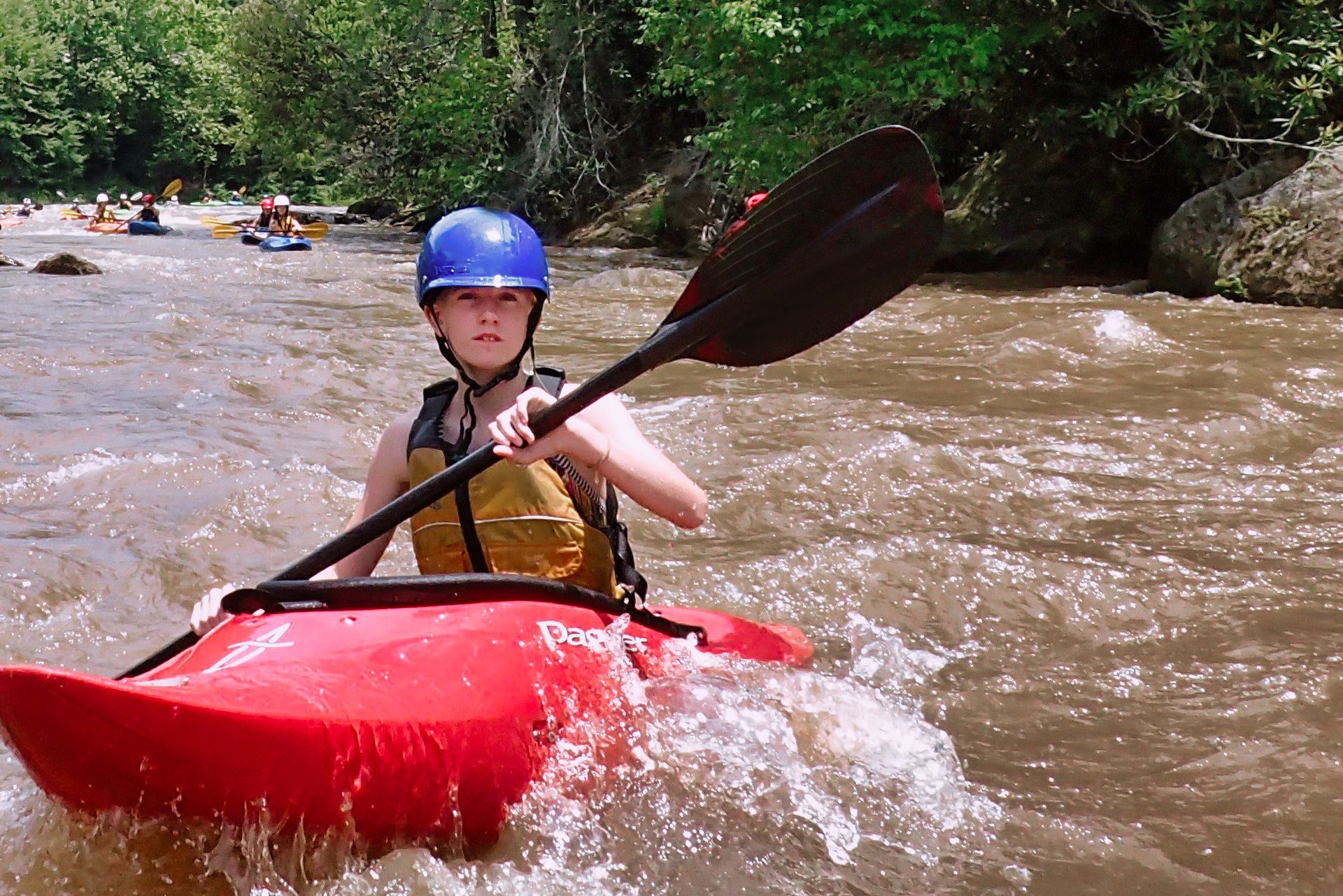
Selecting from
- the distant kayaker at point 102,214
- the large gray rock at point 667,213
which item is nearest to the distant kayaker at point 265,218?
the distant kayaker at point 102,214

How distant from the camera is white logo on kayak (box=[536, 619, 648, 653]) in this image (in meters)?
2.13

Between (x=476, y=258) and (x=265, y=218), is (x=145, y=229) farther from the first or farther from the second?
(x=476, y=258)

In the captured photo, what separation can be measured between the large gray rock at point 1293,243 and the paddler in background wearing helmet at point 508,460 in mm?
6919

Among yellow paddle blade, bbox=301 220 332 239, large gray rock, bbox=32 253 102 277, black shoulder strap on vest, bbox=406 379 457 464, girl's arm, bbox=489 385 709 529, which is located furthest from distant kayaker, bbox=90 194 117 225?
girl's arm, bbox=489 385 709 529

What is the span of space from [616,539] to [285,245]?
13491 mm

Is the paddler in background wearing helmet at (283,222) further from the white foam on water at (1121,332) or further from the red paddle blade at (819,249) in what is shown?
the red paddle blade at (819,249)

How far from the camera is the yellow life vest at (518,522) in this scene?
2.34 m

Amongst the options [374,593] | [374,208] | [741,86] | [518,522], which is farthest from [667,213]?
[374,593]

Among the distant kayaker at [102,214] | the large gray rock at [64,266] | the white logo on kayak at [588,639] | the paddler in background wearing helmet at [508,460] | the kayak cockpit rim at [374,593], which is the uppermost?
the paddler in background wearing helmet at [508,460]

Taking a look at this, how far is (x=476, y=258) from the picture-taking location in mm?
2314

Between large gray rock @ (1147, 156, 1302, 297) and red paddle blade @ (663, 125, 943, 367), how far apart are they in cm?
678

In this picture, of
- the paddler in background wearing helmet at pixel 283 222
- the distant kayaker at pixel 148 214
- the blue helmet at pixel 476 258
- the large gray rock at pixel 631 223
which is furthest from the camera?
the distant kayaker at pixel 148 214

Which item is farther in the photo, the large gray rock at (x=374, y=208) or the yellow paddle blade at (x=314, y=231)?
the large gray rock at (x=374, y=208)

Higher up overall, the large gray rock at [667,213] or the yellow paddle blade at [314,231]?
the large gray rock at [667,213]
